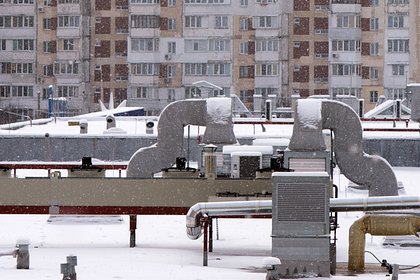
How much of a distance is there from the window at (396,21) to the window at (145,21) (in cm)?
2084

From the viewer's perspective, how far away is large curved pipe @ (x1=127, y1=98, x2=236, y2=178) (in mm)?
28609

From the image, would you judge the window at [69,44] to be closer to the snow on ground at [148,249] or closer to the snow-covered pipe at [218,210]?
the snow on ground at [148,249]

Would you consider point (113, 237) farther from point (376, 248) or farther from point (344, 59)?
point (344, 59)

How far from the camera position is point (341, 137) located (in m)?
26.9

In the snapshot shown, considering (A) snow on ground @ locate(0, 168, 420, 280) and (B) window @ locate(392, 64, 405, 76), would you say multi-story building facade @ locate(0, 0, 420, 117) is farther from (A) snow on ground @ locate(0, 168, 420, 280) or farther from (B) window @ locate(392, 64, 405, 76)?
(A) snow on ground @ locate(0, 168, 420, 280)

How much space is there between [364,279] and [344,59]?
91390 millimetres

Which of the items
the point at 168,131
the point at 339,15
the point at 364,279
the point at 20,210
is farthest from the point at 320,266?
the point at 339,15

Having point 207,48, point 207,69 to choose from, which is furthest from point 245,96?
point 207,48

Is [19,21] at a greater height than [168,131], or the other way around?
[19,21]

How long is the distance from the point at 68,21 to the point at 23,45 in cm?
513

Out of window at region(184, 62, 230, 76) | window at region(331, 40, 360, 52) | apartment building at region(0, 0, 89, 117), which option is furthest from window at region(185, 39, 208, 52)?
window at region(331, 40, 360, 52)

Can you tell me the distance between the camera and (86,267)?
64.9ft

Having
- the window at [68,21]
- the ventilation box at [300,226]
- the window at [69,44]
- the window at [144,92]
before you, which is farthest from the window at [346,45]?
the ventilation box at [300,226]

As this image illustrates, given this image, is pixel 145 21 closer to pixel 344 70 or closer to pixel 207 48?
pixel 207 48
